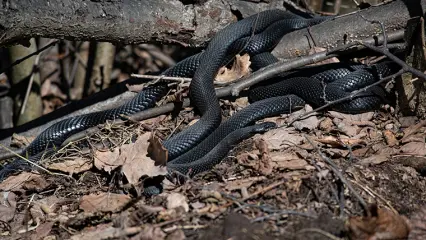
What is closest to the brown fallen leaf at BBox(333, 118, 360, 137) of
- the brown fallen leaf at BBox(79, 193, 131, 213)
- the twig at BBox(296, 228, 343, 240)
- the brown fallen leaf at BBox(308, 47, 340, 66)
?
the brown fallen leaf at BBox(308, 47, 340, 66)

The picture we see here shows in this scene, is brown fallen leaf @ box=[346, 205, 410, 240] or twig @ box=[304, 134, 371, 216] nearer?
brown fallen leaf @ box=[346, 205, 410, 240]

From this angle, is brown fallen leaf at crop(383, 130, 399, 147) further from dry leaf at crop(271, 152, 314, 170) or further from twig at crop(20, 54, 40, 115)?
twig at crop(20, 54, 40, 115)

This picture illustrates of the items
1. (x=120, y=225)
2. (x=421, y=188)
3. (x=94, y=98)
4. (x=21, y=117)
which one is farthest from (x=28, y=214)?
(x=21, y=117)

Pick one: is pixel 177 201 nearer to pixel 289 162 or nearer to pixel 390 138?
pixel 289 162

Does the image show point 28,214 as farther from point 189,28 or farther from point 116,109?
point 189,28

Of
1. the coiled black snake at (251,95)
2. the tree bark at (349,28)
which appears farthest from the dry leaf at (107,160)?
the tree bark at (349,28)

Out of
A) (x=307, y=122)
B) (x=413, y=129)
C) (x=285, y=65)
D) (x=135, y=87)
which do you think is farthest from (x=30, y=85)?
(x=413, y=129)
